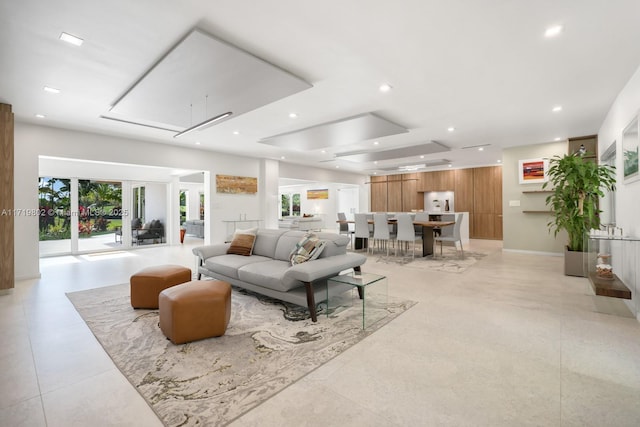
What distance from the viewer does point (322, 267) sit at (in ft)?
10.6

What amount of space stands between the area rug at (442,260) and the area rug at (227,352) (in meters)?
2.42

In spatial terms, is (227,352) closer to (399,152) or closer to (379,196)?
(399,152)

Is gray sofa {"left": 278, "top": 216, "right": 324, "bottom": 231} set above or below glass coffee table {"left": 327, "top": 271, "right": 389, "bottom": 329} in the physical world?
above

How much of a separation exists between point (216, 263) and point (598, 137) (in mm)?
7915

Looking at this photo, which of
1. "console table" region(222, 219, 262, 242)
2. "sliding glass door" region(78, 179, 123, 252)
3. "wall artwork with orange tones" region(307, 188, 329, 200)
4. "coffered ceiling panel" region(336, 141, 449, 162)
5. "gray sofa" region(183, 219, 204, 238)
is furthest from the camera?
"wall artwork with orange tones" region(307, 188, 329, 200)

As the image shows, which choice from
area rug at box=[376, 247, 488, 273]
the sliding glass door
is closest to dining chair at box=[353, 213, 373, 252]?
area rug at box=[376, 247, 488, 273]

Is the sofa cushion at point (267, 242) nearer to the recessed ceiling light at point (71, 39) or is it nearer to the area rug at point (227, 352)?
the area rug at point (227, 352)

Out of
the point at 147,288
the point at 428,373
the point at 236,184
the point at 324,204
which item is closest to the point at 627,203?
the point at 428,373

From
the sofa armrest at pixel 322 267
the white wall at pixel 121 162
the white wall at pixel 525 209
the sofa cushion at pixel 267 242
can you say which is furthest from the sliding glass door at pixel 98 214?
the white wall at pixel 525 209

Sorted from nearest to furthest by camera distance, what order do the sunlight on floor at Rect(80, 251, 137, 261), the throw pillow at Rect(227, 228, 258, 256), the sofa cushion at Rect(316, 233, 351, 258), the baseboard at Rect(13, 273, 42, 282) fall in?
1. the sofa cushion at Rect(316, 233, 351, 258)
2. the throw pillow at Rect(227, 228, 258, 256)
3. the baseboard at Rect(13, 273, 42, 282)
4. the sunlight on floor at Rect(80, 251, 137, 261)

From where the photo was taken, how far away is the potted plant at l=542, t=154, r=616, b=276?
4.55 metres

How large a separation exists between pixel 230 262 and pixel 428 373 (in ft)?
9.32

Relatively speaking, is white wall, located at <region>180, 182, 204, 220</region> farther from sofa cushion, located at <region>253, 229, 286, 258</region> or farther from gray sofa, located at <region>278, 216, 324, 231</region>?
sofa cushion, located at <region>253, 229, 286, 258</region>

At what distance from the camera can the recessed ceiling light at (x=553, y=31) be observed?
8.43 feet
